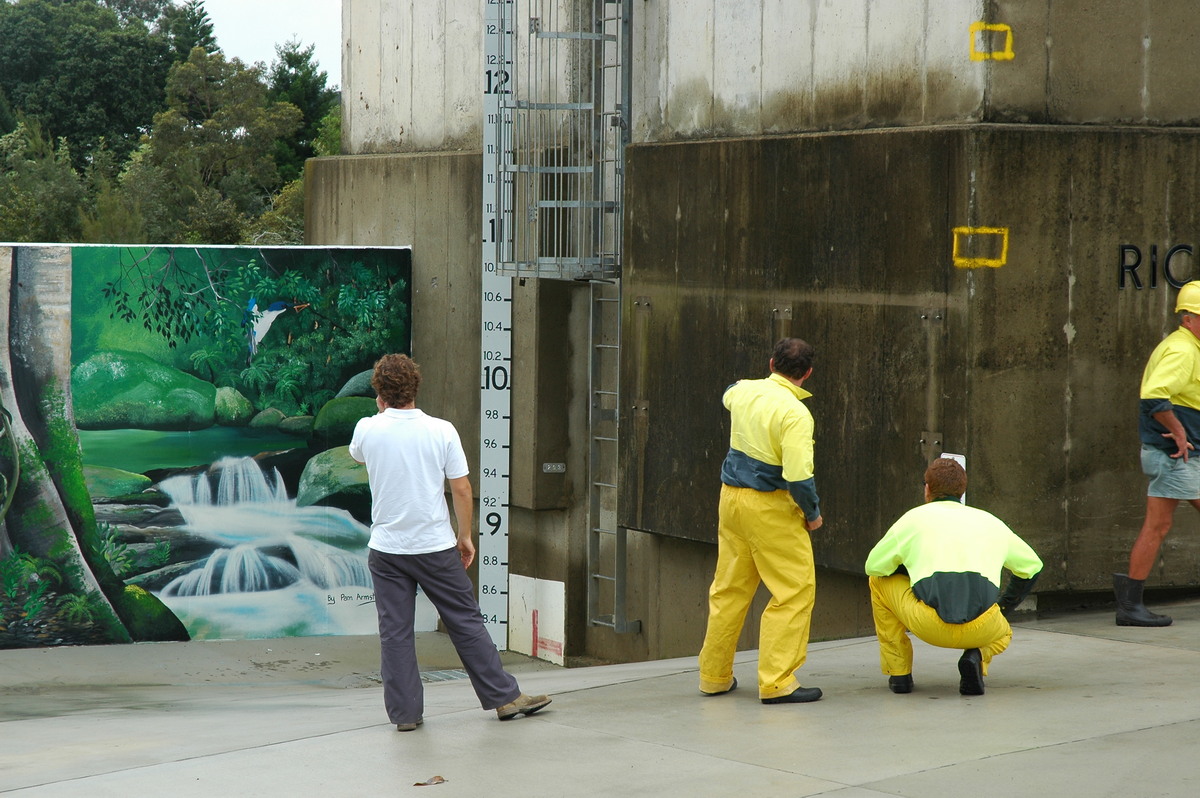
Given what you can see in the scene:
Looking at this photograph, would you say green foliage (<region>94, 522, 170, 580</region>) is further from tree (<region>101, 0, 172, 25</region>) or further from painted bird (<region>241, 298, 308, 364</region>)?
tree (<region>101, 0, 172, 25</region>)

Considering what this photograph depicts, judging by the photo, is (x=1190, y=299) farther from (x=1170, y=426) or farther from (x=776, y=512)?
(x=776, y=512)

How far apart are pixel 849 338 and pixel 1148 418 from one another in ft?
5.79

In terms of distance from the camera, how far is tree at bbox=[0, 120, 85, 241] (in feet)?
104

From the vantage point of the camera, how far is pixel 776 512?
21.8ft

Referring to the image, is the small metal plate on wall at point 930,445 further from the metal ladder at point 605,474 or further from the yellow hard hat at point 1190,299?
the metal ladder at point 605,474

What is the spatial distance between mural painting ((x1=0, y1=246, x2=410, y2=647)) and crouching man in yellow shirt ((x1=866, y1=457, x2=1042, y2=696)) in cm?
653

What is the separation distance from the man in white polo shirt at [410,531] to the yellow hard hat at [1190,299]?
13.1 ft

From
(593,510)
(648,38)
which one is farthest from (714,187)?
(593,510)

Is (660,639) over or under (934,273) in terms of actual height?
under

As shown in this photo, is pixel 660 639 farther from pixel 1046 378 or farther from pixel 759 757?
pixel 759 757

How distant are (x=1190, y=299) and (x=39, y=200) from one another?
29.3m

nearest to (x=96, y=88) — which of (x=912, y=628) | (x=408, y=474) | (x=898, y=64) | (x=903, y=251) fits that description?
(x=898, y=64)

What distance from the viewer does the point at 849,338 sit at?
880 cm

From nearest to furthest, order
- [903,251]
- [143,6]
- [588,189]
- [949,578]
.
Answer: [949,578]
[903,251]
[588,189]
[143,6]
